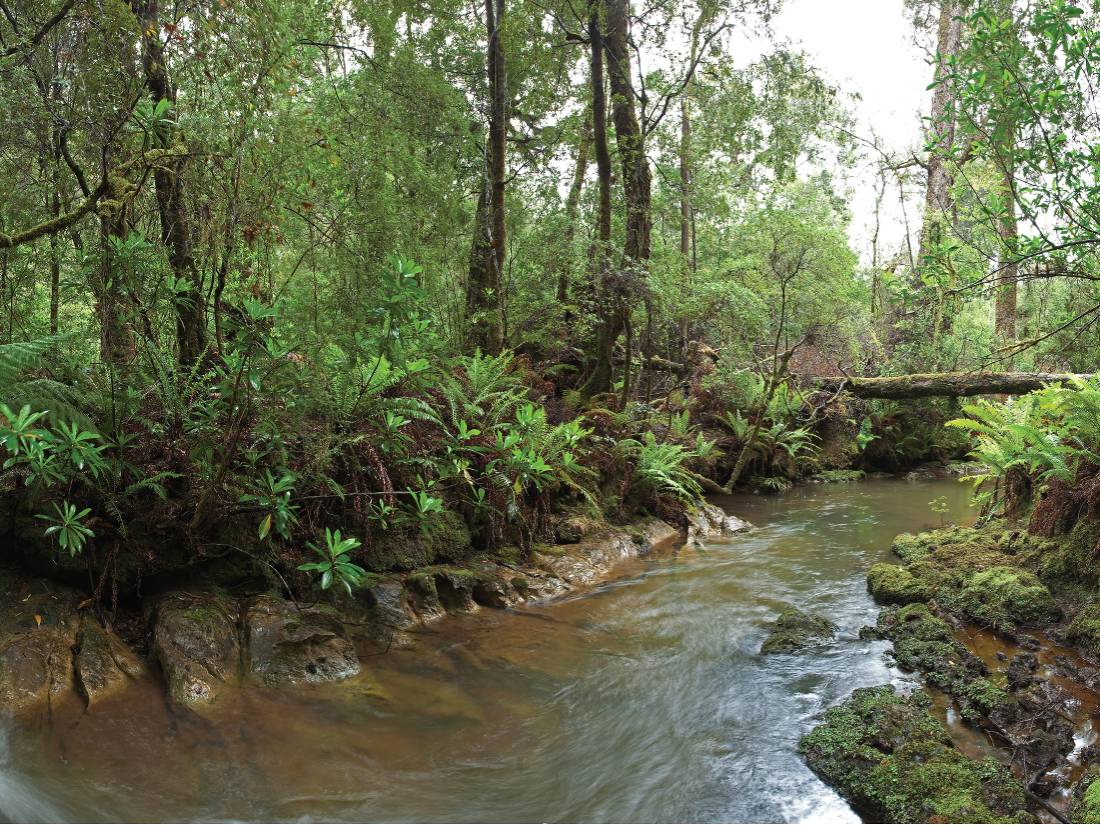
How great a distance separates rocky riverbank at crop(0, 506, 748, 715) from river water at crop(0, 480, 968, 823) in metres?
0.17

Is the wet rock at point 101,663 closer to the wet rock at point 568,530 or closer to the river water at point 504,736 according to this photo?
the river water at point 504,736

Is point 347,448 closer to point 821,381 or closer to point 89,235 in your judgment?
A: point 89,235

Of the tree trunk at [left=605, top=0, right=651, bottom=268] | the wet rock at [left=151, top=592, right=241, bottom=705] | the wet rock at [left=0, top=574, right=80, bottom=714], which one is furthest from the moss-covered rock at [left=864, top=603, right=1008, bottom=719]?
the tree trunk at [left=605, top=0, right=651, bottom=268]

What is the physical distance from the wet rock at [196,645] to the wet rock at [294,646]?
0.43 feet

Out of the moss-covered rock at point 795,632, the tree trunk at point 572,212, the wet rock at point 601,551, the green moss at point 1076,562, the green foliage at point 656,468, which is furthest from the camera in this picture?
the tree trunk at point 572,212

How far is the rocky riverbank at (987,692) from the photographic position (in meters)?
3.40

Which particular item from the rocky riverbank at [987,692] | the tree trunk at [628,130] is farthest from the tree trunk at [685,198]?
the rocky riverbank at [987,692]

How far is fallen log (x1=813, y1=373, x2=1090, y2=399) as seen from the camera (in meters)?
11.5

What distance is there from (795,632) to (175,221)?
6120 mm

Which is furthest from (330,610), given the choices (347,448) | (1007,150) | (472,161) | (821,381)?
(821,381)

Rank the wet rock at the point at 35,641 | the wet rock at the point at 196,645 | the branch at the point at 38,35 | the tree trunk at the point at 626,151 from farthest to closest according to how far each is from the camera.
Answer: the tree trunk at the point at 626,151, the branch at the point at 38,35, the wet rock at the point at 196,645, the wet rock at the point at 35,641

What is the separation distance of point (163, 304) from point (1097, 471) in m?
8.10

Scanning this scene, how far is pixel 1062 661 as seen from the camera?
189 inches

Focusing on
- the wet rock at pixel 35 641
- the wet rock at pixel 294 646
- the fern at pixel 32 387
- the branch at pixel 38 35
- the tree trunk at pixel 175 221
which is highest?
the branch at pixel 38 35
